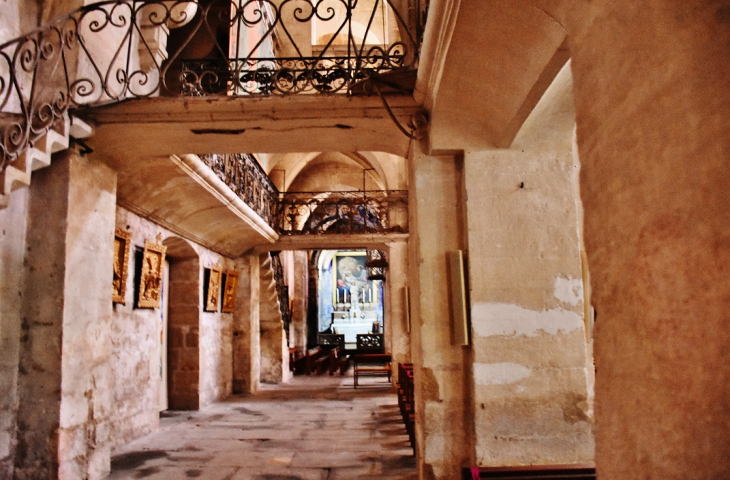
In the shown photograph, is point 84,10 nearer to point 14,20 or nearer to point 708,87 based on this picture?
point 14,20

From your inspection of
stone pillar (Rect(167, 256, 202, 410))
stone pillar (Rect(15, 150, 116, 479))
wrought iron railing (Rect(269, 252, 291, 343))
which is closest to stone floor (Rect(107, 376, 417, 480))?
stone pillar (Rect(167, 256, 202, 410))

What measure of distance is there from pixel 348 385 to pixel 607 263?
11407 millimetres

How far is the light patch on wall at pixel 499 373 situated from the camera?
3930 millimetres

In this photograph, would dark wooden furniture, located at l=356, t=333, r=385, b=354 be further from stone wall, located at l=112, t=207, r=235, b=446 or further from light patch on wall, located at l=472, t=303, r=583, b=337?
light patch on wall, located at l=472, t=303, r=583, b=337

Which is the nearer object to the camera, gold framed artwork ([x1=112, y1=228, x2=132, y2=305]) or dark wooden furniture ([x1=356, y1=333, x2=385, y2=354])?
gold framed artwork ([x1=112, y1=228, x2=132, y2=305])

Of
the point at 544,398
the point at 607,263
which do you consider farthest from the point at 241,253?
the point at 607,263

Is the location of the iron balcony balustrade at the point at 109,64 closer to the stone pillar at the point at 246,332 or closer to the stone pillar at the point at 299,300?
the stone pillar at the point at 246,332

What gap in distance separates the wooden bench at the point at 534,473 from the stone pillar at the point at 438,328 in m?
1.10

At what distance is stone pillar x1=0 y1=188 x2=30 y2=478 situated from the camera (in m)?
4.24

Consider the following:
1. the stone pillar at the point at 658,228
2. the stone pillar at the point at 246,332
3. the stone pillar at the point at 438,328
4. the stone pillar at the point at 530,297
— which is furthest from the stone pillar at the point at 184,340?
the stone pillar at the point at 658,228

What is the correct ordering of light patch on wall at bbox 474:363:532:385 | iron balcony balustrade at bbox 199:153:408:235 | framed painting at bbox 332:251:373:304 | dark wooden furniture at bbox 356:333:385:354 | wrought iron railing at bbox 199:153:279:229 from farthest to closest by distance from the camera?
framed painting at bbox 332:251:373:304, dark wooden furniture at bbox 356:333:385:354, iron balcony balustrade at bbox 199:153:408:235, wrought iron railing at bbox 199:153:279:229, light patch on wall at bbox 474:363:532:385

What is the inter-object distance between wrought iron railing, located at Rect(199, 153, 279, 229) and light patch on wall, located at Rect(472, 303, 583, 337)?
12.6ft

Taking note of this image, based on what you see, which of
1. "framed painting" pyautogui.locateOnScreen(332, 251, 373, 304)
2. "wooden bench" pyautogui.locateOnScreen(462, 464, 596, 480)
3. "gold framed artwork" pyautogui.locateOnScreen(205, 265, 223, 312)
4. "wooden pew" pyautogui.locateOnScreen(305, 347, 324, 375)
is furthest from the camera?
"framed painting" pyautogui.locateOnScreen(332, 251, 373, 304)

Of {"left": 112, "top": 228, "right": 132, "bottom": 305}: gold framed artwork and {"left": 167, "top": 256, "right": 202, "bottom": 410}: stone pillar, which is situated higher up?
{"left": 112, "top": 228, "right": 132, "bottom": 305}: gold framed artwork
